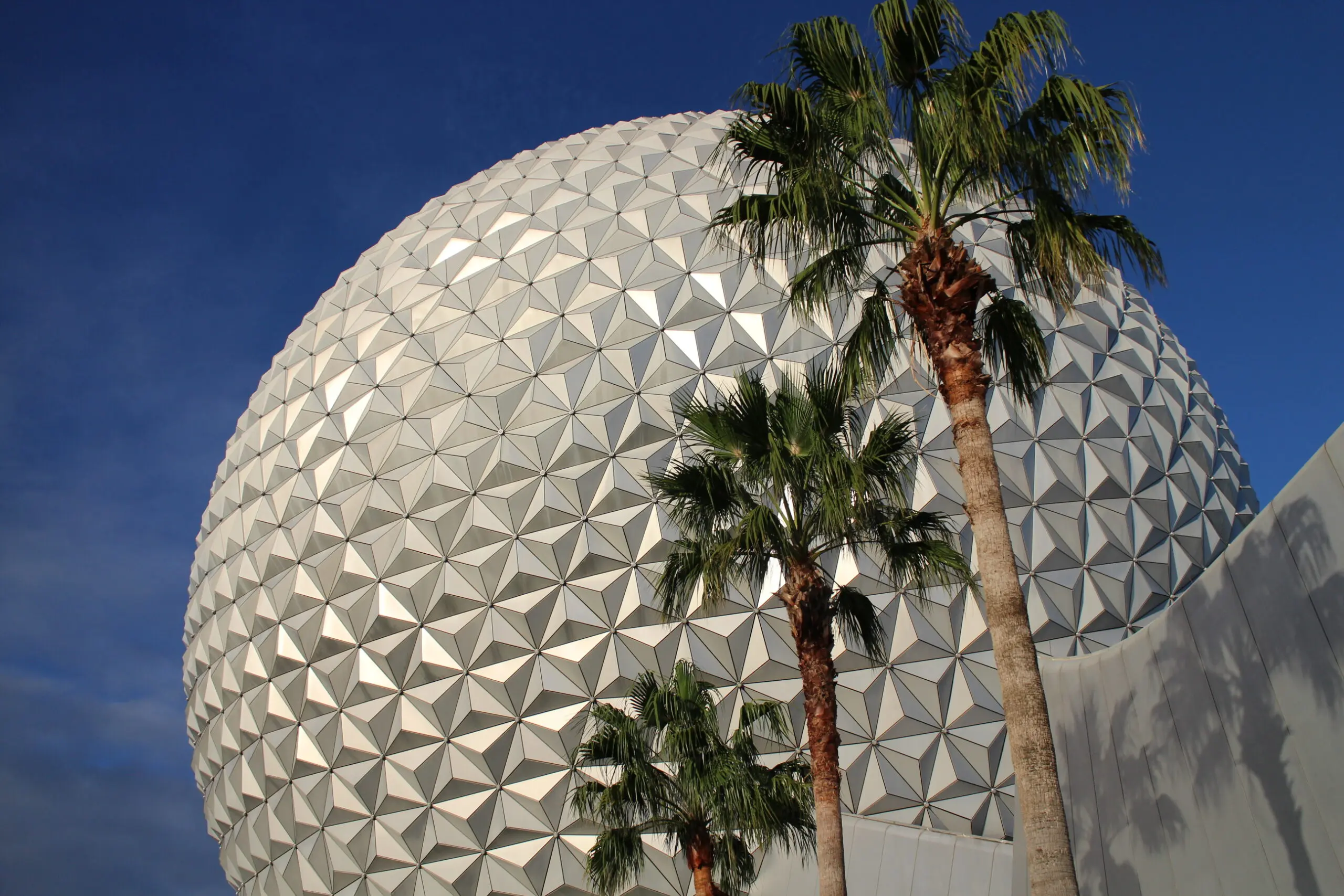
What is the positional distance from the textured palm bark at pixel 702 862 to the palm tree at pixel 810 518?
89.7 inches

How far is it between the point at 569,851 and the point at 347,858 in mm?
4566

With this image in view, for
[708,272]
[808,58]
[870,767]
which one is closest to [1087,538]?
[870,767]

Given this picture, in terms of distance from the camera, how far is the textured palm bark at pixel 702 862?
1173cm

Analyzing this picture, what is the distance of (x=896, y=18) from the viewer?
8008mm

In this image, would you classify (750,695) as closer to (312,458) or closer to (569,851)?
(569,851)

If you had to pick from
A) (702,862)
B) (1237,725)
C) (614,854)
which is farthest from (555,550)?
(1237,725)

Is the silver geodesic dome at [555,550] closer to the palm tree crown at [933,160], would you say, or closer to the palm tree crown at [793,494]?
the palm tree crown at [793,494]

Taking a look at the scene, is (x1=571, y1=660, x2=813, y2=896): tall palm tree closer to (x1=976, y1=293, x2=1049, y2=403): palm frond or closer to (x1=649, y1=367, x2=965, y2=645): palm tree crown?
Answer: (x1=649, y1=367, x2=965, y2=645): palm tree crown

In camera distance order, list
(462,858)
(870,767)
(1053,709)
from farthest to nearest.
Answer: (462,858), (870,767), (1053,709)

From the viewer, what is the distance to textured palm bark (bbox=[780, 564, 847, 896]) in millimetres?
9383

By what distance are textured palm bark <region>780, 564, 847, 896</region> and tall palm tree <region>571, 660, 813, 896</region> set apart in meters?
1.74

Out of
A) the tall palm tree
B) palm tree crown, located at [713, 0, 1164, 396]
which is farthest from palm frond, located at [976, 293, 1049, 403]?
the tall palm tree

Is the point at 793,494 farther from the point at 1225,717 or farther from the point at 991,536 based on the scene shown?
the point at 1225,717

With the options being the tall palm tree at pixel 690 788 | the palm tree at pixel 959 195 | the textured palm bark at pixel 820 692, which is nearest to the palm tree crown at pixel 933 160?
the palm tree at pixel 959 195
